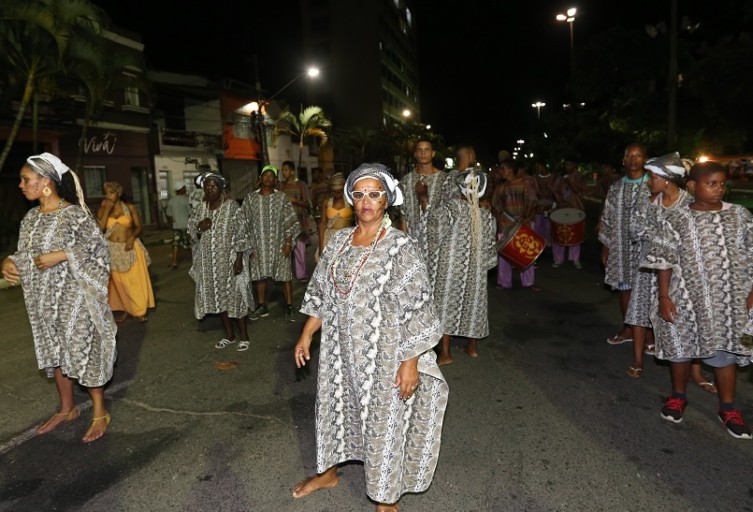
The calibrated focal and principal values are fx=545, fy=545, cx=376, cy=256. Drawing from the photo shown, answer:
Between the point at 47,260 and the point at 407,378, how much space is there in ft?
8.19

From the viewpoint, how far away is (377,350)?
265 centimetres

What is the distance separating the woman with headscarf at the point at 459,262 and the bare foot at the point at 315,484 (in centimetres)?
215

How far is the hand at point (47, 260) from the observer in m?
3.51

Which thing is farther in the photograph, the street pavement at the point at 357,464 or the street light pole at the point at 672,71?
the street light pole at the point at 672,71

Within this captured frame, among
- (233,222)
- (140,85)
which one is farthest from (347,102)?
(233,222)

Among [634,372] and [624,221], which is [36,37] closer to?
[624,221]

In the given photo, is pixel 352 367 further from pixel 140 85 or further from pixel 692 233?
pixel 140 85

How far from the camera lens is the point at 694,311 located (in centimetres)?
362

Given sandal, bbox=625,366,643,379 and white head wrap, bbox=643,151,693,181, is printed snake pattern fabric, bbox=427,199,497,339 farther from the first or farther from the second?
white head wrap, bbox=643,151,693,181

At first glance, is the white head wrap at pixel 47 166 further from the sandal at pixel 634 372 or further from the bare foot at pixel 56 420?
the sandal at pixel 634 372

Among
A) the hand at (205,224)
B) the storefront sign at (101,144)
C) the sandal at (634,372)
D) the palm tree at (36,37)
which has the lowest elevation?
the sandal at (634,372)

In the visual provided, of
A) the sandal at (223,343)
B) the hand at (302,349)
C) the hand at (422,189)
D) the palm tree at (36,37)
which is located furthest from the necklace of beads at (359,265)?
the palm tree at (36,37)

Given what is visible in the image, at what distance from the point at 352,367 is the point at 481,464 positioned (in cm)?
119

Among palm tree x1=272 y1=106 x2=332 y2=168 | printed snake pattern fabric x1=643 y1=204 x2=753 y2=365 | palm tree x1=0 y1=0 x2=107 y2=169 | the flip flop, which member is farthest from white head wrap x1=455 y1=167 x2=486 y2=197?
palm tree x1=272 y1=106 x2=332 y2=168
